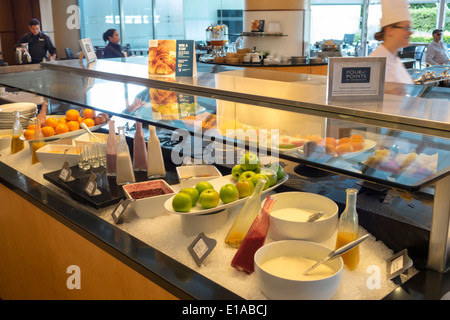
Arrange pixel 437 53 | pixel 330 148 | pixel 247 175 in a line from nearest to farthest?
pixel 330 148, pixel 247 175, pixel 437 53

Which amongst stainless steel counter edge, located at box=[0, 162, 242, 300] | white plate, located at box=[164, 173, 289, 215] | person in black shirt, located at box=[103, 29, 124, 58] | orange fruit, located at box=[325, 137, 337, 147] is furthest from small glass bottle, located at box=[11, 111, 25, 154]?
person in black shirt, located at box=[103, 29, 124, 58]

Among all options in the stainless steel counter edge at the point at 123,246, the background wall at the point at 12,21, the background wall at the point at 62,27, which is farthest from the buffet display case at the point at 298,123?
the background wall at the point at 12,21

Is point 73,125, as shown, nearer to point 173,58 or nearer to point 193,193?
point 173,58

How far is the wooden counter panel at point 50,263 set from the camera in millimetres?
1612

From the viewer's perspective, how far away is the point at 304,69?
674cm

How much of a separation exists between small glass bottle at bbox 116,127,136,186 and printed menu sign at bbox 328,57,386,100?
96 cm

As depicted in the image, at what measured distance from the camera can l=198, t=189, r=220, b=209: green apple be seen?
1676 mm

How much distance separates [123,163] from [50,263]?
1.85 ft

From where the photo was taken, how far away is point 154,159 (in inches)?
87.4

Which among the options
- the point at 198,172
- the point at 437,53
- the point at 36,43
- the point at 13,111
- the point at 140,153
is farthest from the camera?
the point at 437,53

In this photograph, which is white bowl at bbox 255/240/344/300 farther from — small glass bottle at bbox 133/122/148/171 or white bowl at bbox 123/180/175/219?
small glass bottle at bbox 133/122/148/171

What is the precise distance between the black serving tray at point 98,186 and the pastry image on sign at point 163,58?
2.05 feet

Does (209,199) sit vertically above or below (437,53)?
below

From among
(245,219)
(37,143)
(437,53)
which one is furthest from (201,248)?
(437,53)
